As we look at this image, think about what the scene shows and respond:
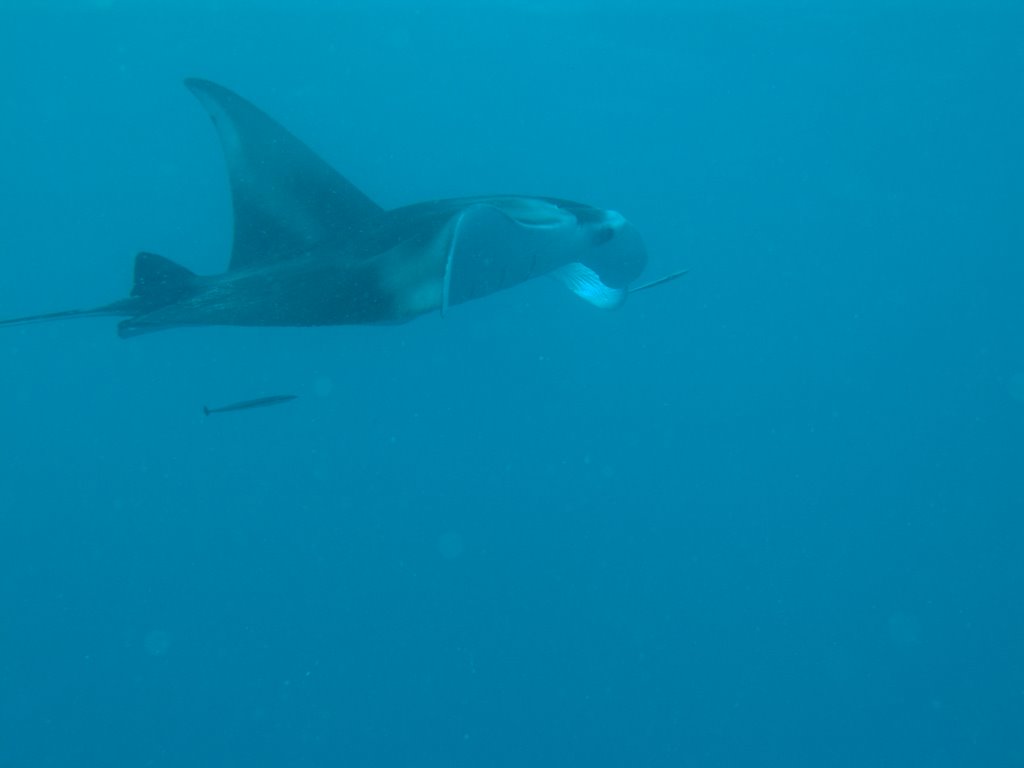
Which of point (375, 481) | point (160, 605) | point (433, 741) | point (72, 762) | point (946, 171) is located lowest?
point (72, 762)

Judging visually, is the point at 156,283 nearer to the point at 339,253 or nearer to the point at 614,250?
the point at 339,253

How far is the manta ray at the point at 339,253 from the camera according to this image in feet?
9.31

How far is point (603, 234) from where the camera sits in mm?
3721

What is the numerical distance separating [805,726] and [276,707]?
5545mm

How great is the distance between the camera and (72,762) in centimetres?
654

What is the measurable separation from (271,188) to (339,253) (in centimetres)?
109

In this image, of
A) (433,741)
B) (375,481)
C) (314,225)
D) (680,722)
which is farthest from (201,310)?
(680,722)

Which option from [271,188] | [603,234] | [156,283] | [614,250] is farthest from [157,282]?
[614,250]

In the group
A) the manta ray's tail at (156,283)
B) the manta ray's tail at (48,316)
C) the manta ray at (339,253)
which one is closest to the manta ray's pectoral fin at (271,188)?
the manta ray at (339,253)

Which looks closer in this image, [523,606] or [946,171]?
[523,606]

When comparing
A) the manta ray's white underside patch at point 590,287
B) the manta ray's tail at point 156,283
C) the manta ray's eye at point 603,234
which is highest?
the manta ray's eye at point 603,234

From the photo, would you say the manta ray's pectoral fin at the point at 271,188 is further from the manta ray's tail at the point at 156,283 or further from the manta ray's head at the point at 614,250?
the manta ray's head at the point at 614,250

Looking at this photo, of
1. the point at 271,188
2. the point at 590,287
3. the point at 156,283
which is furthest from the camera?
the point at 590,287

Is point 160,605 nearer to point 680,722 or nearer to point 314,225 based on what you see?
point 314,225
